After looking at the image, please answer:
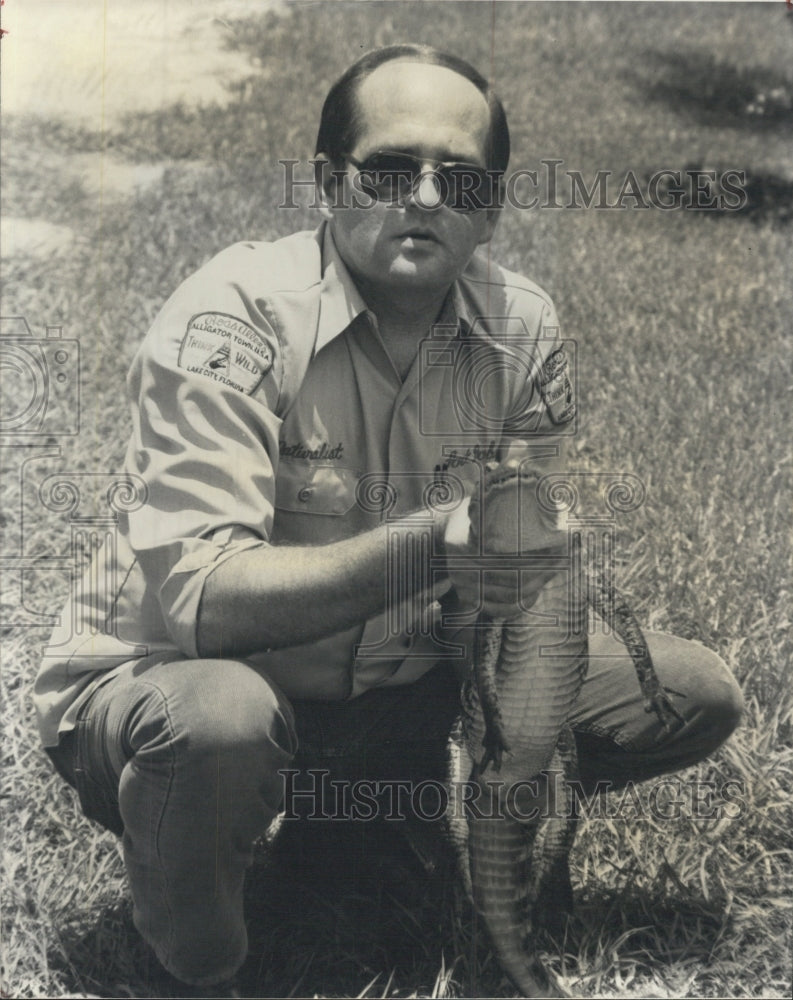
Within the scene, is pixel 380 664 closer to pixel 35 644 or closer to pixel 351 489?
pixel 351 489

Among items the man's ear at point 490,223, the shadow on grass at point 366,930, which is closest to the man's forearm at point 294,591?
the shadow on grass at point 366,930

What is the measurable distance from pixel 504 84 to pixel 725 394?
2.53 ft

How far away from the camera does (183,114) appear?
257 cm

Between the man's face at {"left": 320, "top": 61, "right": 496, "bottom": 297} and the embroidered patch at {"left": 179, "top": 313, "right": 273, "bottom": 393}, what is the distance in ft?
0.79

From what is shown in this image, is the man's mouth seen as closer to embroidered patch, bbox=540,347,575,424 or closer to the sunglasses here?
the sunglasses

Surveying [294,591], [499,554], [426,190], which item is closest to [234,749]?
[294,591]

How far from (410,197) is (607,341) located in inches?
24.0

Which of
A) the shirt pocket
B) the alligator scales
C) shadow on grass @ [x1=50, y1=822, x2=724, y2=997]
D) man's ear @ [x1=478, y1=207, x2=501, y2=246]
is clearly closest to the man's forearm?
the shirt pocket

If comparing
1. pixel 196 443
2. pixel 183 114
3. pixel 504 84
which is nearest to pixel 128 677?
pixel 196 443

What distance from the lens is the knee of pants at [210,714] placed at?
1.99m

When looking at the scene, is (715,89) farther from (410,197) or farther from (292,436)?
(292,436)

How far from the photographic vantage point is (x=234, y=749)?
6.60 ft

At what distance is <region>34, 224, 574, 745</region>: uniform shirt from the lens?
2098 mm

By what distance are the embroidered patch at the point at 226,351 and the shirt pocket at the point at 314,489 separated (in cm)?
17
